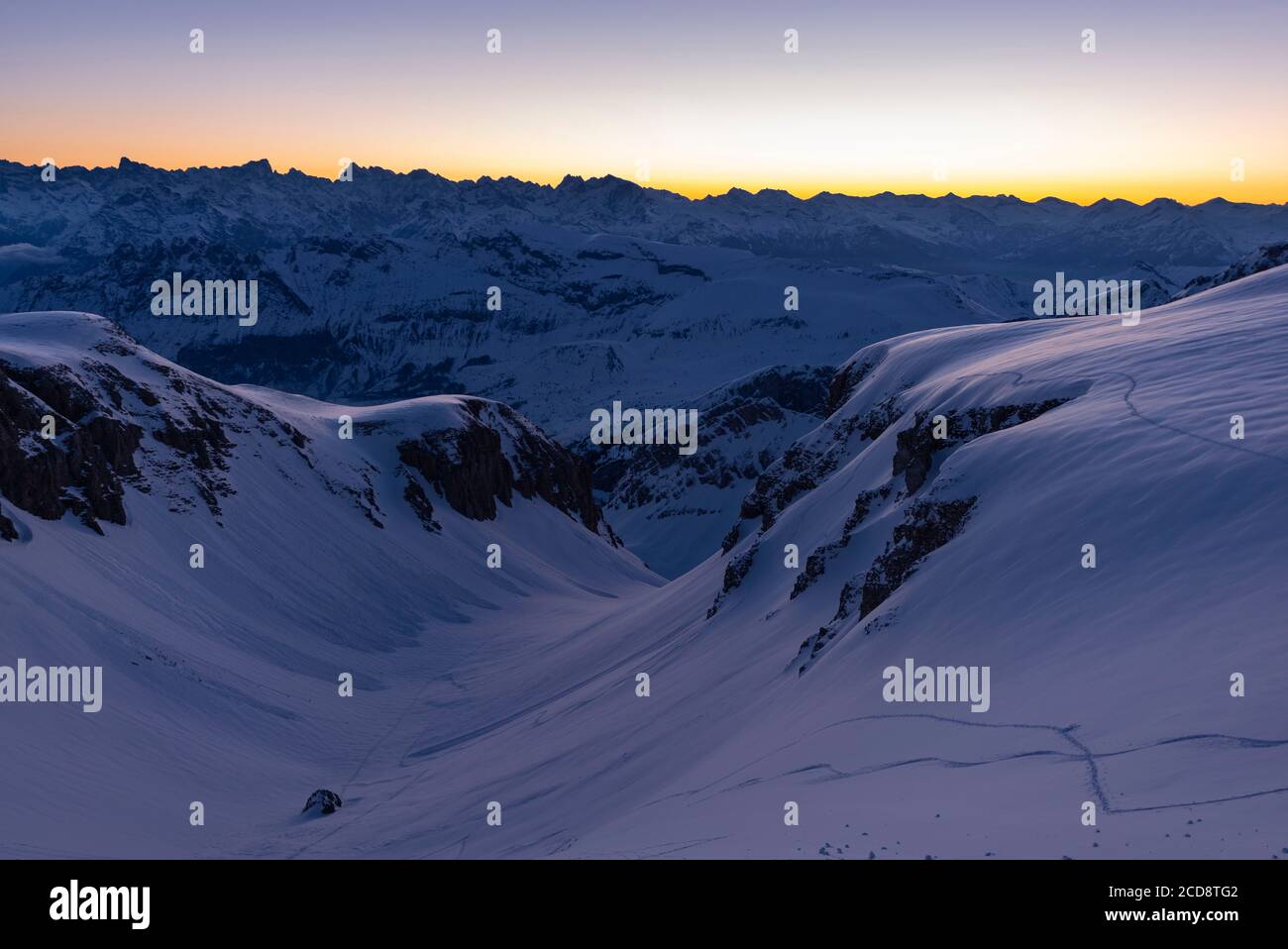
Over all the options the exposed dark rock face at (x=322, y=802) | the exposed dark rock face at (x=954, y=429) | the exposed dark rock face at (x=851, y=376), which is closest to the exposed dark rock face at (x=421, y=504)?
the exposed dark rock face at (x=851, y=376)

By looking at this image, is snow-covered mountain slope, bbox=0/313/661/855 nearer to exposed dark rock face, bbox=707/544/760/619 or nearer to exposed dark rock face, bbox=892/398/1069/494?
exposed dark rock face, bbox=707/544/760/619

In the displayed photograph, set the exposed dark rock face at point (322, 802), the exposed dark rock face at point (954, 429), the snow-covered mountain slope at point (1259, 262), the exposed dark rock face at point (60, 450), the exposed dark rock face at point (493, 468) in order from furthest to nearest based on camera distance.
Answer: the exposed dark rock face at point (493, 468), the snow-covered mountain slope at point (1259, 262), the exposed dark rock face at point (60, 450), the exposed dark rock face at point (322, 802), the exposed dark rock face at point (954, 429)

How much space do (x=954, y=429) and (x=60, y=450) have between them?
2274 inches

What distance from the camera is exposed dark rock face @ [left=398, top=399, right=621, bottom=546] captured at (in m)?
118

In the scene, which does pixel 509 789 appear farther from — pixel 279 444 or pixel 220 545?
pixel 279 444

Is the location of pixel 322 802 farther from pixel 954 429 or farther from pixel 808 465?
pixel 808 465

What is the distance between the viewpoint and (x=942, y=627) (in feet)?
92.7

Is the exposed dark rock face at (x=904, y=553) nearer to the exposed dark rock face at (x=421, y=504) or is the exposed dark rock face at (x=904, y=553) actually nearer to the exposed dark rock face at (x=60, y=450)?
the exposed dark rock face at (x=60, y=450)

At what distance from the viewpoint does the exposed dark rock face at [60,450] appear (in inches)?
2598

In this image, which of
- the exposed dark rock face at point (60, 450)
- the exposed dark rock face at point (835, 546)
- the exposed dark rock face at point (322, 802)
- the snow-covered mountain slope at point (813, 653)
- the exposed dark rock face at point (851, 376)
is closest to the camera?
the snow-covered mountain slope at point (813, 653)

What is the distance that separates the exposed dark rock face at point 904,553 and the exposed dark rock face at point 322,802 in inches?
937

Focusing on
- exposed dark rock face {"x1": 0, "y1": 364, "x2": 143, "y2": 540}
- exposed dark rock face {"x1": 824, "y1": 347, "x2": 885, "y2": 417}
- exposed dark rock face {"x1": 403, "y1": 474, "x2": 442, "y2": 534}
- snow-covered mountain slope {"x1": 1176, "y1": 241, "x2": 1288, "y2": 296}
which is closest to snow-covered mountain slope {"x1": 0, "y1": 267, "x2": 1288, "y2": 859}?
exposed dark rock face {"x1": 824, "y1": 347, "x2": 885, "y2": 417}

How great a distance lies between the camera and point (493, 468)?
126500 mm

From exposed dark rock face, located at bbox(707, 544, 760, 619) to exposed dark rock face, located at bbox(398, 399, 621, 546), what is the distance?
6354cm
